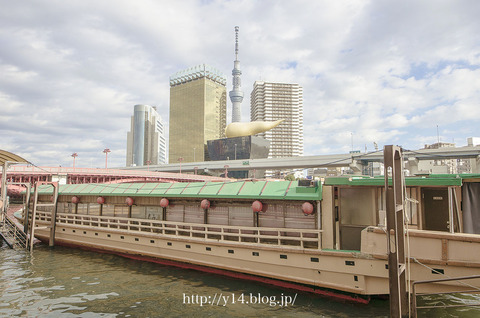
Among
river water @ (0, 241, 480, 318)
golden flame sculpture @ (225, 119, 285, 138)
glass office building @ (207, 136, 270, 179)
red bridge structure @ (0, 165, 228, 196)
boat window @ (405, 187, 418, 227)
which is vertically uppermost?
golden flame sculpture @ (225, 119, 285, 138)

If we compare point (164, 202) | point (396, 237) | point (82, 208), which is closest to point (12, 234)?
point (82, 208)

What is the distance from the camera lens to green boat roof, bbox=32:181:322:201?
1229cm

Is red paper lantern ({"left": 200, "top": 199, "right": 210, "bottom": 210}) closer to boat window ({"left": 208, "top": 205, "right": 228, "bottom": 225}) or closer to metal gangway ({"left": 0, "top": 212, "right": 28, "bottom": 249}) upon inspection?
boat window ({"left": 208, "top": 205, "right": 228, "bottom": 225})

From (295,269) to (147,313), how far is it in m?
5.66

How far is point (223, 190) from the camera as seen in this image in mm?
14422

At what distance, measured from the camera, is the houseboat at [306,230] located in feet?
31.3

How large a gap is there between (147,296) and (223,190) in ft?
18.3

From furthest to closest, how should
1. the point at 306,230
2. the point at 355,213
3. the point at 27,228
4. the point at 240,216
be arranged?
the point at 27,228 < the point at 240,216 < the point at 306,230 < the point at 355,213

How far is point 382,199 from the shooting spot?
1127cm

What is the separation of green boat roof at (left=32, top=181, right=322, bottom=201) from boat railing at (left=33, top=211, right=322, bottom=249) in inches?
54.3

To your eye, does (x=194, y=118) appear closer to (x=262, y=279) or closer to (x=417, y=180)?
(x=262, y=279)

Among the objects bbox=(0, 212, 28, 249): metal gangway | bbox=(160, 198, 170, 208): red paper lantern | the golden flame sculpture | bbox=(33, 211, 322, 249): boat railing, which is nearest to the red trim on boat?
bbox=(33, 211, 322, 249): boat railing

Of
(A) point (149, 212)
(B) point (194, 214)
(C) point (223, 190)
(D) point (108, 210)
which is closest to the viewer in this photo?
(C) point (223, 190)

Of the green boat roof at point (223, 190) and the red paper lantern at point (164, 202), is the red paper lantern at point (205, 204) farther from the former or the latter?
the red paper lantern at point (164, 202)
